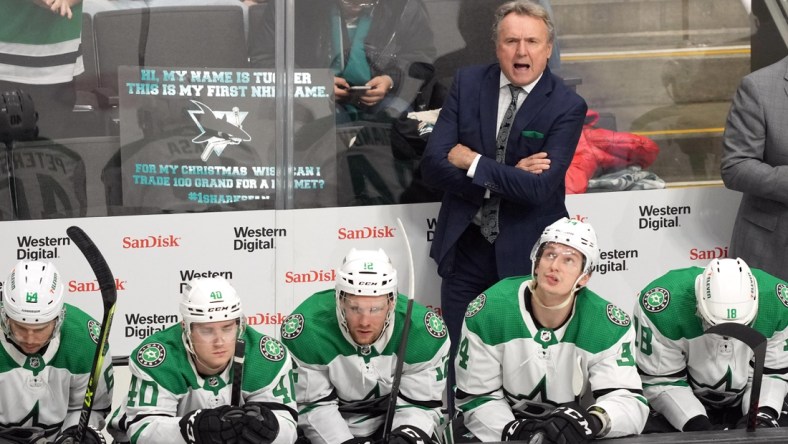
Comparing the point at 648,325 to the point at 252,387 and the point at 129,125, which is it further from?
the point at 129,125

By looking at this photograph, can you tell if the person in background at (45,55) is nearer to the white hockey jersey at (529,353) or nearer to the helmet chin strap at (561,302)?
the white hockey jersey at (529,353)

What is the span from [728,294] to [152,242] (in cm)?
296

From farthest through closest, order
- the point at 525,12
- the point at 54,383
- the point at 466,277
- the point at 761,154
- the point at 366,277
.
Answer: the point at 761,154 → the point at 466,277 → the point at 525,12 → the point at 54,383 → the point at 366,277

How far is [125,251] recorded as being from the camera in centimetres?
680

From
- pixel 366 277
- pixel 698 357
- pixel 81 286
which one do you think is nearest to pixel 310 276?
pixel 81 286

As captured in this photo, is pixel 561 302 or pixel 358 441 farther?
pixel 561 302

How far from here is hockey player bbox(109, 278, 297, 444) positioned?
4.86 m

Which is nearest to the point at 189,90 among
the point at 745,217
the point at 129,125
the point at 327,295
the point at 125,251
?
the point at 129,125

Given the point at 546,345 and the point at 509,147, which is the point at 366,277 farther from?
the point at 509,147

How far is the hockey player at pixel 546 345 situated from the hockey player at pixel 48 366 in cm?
148

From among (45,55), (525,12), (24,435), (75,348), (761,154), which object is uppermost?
(525,12)

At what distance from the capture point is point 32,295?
5.20 m

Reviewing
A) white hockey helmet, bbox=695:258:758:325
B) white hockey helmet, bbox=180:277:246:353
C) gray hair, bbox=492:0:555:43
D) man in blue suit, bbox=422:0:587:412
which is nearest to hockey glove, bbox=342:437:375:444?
white hockey helmet, bbox=180:277:246:353

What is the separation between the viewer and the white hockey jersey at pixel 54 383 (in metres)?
5.45
